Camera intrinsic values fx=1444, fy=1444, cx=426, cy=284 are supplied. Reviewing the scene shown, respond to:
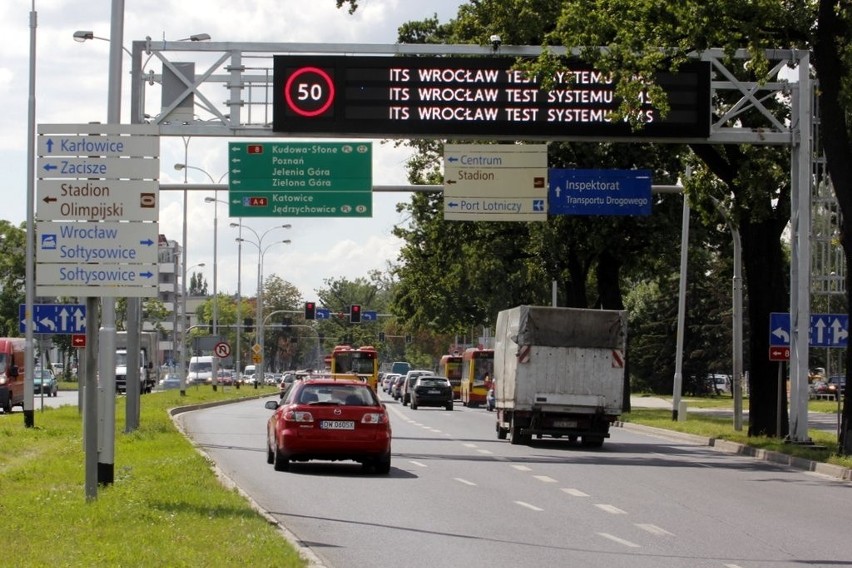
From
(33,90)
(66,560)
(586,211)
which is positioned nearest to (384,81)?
(586,211)

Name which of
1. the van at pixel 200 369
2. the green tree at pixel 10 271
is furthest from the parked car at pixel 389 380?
the green tree at pixel 10 271

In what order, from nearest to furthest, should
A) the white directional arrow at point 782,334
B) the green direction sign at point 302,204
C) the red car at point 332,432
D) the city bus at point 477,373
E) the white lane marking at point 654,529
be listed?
the white lane marking at point 654,529
the red car at point 332,432
the white directional arrow at point 782,334
the green direction sign at point 302,204
the city bus at point 477,373

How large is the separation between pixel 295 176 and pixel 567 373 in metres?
7.97

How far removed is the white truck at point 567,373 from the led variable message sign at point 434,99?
5.12 m

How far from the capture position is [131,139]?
48.8ft

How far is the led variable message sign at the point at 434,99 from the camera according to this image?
1083 inches

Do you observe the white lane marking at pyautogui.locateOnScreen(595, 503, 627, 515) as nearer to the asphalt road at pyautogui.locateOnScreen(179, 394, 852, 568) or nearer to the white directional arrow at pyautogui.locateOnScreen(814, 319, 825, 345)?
the asphalt road at pyautogui.locateOnScreen(179, 394, 852, 568)

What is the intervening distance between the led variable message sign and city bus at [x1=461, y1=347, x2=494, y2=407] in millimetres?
37973

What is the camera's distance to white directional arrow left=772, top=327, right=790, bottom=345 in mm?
29672

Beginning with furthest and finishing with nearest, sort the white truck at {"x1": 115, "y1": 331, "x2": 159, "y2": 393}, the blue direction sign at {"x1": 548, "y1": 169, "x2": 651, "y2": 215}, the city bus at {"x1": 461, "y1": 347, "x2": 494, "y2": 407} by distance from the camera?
the white truck at {"x1": 115, "y1": 331, "x2": 159, "y2": 393}, the city bus at {"x1": 461, "y1": 347, "x2": 494, "y2": 407}, the blue direction sign at {"x1": 548, "y1": 169, "x2": 651, "y2": 215}

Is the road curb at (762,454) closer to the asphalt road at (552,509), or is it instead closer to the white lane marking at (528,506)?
the asphalt road at (552,509)

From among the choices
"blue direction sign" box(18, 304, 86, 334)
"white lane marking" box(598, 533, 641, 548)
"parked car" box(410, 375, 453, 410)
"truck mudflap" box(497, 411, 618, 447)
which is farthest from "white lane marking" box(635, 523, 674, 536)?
"parked car" box(410, 375, 453, 410)

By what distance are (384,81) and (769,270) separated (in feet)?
31.6

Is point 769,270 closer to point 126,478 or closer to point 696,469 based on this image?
point 696,469
